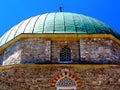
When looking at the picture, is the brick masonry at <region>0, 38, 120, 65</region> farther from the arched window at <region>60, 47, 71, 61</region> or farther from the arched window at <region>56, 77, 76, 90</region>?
the arched window at <region>56, 77, 76, 90</region>

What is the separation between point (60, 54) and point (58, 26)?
1.46 metres

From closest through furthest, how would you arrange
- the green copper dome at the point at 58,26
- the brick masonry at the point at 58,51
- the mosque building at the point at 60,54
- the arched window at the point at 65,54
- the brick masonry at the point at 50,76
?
the brick masonry at the point at 50,76
the mosque building at the point at 60,54
the brick masonry at the point at 58,51
the arched window at the point at 65,54
the green copper dome at the point at 58,26

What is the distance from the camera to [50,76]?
→ 13.5 meters

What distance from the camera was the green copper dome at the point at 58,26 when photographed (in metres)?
15.3

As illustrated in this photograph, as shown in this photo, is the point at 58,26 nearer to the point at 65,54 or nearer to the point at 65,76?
the point at 65,54

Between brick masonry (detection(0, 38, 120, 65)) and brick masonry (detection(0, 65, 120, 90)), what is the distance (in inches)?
31.4

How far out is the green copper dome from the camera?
15.3 m

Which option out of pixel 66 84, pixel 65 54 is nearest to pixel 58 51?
pixel 65 54

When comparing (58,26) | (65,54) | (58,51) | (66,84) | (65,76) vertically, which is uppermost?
(58,26)

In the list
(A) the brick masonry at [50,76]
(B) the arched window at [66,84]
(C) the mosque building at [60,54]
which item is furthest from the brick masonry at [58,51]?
(B) the arched window at [66,84]

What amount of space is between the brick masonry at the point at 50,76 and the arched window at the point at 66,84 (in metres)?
0.20

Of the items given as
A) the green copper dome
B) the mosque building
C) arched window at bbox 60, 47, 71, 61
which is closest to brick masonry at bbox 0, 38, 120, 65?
the mosque building

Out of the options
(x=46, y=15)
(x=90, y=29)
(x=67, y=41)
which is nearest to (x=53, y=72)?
(x=67, y=41)

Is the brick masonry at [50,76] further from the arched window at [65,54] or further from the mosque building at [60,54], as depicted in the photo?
the arched window at [65,54]
